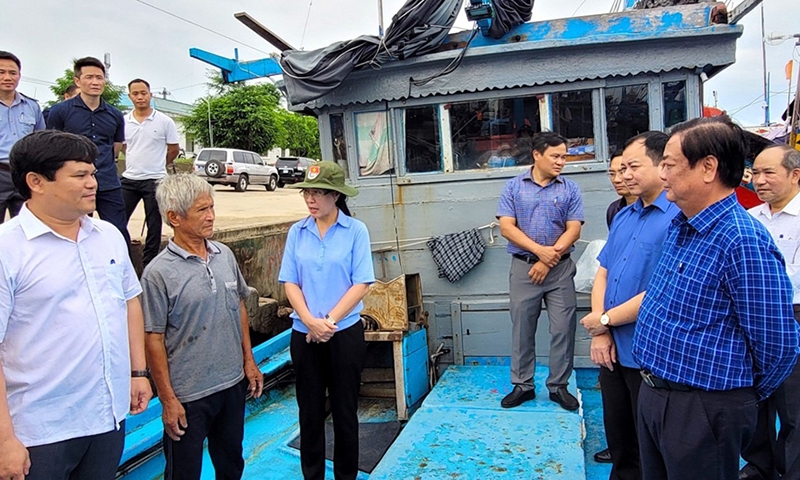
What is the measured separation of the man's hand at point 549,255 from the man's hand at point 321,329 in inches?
56.0

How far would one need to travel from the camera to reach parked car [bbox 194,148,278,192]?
20.9 metres

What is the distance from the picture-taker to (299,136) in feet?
116

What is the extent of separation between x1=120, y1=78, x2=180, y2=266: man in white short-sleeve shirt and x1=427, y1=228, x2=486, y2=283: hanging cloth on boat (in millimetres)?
2422

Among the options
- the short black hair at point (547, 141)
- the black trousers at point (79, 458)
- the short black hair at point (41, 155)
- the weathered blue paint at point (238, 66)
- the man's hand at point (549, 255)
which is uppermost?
the weathered blue paint at point (238, 66)

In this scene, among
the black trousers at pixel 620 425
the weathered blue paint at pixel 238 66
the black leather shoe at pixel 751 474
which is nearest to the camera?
the black trousers at pixel 620 425

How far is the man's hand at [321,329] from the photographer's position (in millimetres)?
2793

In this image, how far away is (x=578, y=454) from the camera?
9.78 ft

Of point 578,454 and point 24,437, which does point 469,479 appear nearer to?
point 578,454

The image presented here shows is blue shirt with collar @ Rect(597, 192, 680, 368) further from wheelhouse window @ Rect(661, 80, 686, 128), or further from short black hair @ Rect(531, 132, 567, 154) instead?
wheelhouse window @ Rect(661, 80, 686, 128)

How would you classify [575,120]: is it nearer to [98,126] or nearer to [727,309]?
[727,309]

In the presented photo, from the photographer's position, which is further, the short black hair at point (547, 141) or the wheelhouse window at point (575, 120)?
the wheelhouse window at point (575, 120)

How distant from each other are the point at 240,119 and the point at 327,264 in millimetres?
28407

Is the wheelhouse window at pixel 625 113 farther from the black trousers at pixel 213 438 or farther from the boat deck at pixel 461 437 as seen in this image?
the black trousers at pixel 213 438

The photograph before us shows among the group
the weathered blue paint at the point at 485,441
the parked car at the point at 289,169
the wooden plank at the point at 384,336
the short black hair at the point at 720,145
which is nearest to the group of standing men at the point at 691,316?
the short black hair at the point at 720,145
